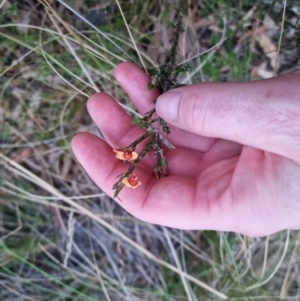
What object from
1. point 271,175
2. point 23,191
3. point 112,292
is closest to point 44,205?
point 23,191

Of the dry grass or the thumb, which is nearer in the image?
the thumb

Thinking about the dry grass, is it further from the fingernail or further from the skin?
the fingernail

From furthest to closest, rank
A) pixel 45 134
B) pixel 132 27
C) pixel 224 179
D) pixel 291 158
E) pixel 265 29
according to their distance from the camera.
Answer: pixel 45 134 → pixel 265 29 → pixel 132 27 → pixel 224 179 → pixel 291 158

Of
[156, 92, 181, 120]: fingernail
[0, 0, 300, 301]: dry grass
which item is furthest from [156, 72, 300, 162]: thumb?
[0, 0, 300, 301]: dry grass

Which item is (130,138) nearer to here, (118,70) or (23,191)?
(118,70)

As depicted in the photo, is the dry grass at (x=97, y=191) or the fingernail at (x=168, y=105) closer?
the fingernail at (x=168, y=105)

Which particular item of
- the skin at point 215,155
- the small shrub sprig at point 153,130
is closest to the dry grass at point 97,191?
the skin at point 215,155

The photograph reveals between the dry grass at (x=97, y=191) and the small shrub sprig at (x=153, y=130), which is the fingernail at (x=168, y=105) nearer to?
the small shrub sprig at (x=153, y=130)
